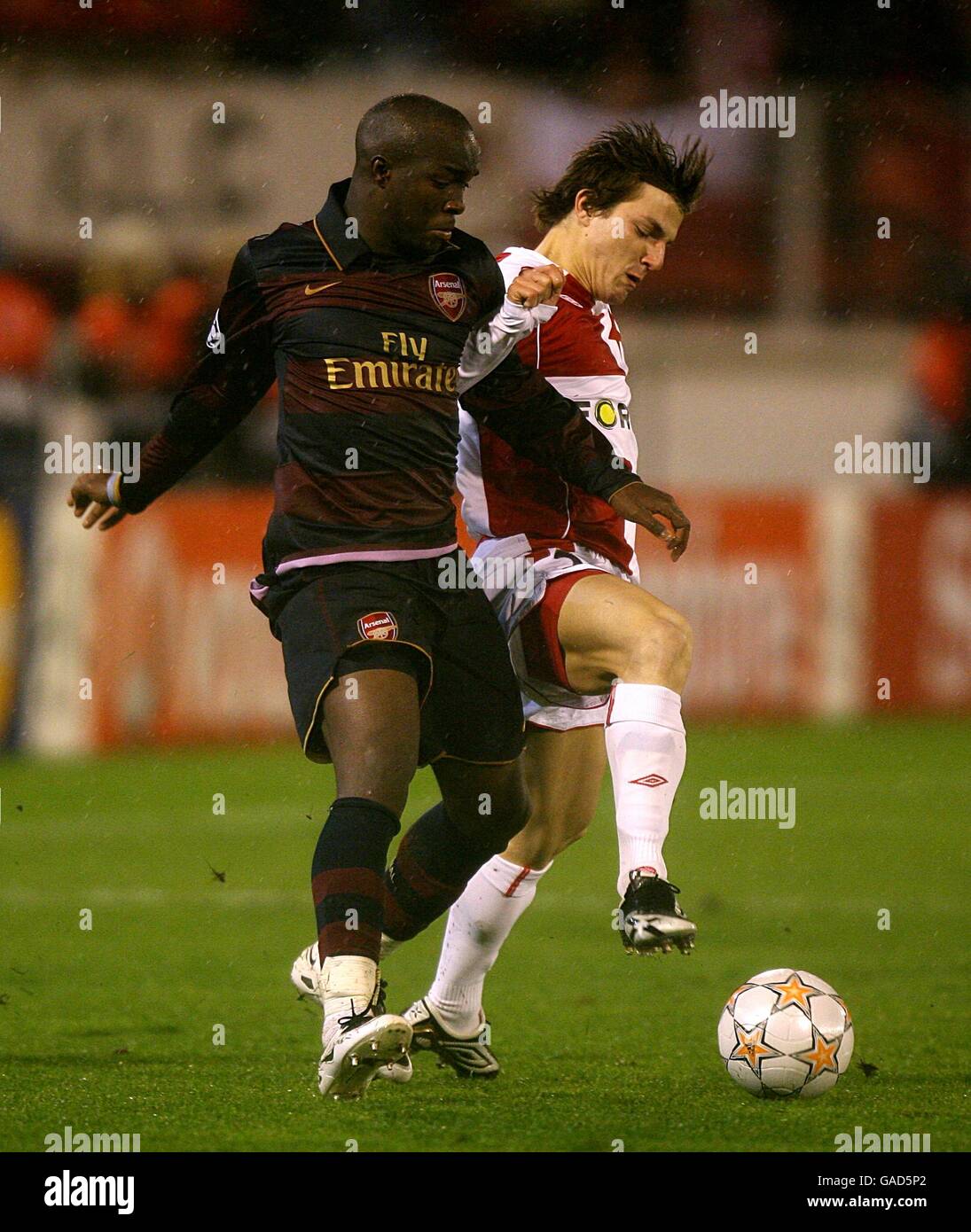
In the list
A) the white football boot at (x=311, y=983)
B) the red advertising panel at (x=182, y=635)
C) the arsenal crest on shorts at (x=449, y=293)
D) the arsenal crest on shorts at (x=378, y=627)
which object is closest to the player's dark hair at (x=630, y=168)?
the arsenal crest on shorts at (x=449, y=293)

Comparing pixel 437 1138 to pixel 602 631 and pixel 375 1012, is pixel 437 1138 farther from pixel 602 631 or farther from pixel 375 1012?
pixel 602 631

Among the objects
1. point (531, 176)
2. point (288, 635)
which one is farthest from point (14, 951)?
point (531, 176)

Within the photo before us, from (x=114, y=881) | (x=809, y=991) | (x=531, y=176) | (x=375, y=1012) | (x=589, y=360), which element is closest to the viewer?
(x=375, y=1012)

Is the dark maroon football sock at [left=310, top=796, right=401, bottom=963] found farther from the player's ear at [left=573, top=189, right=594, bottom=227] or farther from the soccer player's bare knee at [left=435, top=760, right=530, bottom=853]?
the player's ear at [left=573, top=189, right=594, bottom=227]

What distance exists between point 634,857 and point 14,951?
110 inches

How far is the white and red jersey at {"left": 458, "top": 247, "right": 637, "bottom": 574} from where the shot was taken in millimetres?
4668

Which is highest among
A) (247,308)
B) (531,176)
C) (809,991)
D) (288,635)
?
(531,176)

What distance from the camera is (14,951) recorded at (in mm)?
6215

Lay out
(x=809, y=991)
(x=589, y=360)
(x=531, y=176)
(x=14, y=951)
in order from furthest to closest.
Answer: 1. (x=531, y=176)
2. (x=14, y=951)
3. (x=589, y=360)
4. (x=809, y=991)

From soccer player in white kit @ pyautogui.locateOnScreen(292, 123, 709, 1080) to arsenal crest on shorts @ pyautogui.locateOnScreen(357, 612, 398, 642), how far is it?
0.61 meters

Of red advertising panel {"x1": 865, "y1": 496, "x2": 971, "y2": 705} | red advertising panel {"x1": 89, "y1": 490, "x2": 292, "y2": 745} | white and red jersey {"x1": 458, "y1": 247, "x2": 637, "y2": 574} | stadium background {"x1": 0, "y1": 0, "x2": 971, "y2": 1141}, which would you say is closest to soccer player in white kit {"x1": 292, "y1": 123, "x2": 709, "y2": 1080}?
white and red jersey {"x1": 458, "y1": 247, "x2": 637, "y2": 574}

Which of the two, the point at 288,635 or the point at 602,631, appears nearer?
the point at 288,635

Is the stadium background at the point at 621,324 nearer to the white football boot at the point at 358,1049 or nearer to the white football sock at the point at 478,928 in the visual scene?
the white football sock at the point at 478,928

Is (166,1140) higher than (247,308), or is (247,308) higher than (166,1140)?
(247,308)
